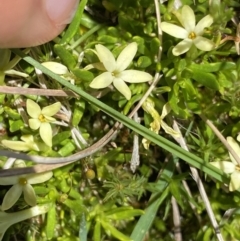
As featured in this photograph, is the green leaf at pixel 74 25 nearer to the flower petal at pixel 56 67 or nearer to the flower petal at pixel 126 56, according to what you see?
the flower petal at pixel 56 67

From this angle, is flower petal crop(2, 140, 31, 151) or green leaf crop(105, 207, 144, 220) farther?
green leaf crop(105, 207, 144, 220)

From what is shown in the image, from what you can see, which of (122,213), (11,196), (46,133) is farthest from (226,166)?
(11,196)

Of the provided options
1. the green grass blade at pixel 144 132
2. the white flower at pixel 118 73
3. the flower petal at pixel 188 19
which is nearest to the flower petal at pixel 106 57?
the white flower at pixel 118 73

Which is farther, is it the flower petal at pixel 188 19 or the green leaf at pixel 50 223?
the green leaf at pixel 50 223

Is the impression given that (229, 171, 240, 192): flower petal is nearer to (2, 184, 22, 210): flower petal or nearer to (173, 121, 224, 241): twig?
(173, 121, 224, 241): twig

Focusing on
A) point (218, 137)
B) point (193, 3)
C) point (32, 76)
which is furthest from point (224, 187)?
point (32, 76)

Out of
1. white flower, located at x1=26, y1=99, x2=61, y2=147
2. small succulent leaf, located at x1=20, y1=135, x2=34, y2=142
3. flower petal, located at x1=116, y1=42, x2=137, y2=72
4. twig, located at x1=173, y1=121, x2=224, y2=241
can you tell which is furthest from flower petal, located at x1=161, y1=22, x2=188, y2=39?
small succulent leaf, located at x1=20, y1=135, x2=34, y2=142
